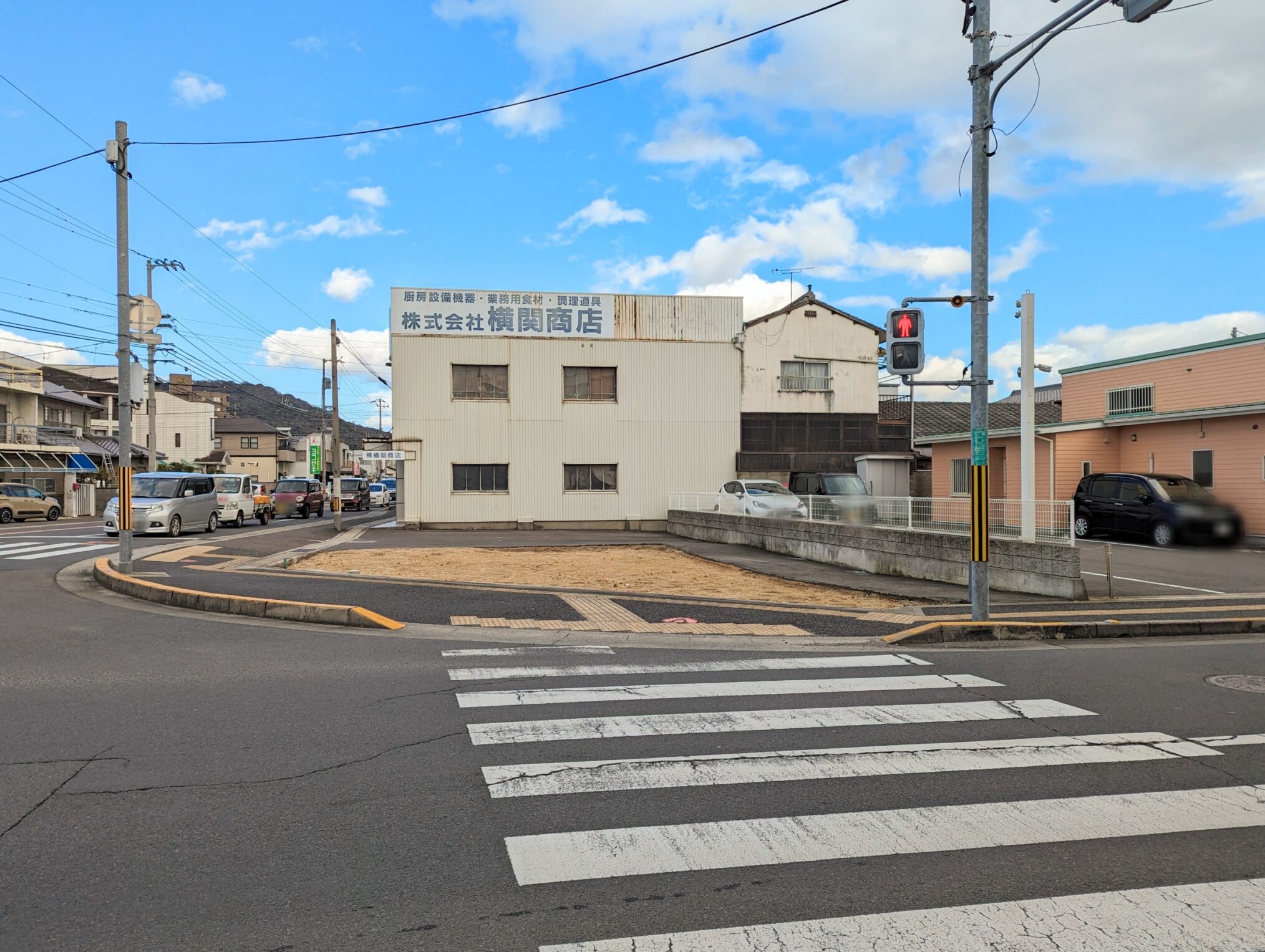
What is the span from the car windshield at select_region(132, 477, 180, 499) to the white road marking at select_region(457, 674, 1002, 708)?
21.7 metres

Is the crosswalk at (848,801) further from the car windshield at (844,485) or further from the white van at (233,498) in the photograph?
the white van at (233,498)

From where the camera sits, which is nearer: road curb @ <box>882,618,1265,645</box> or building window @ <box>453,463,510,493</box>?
road curb @ <box>882,618,1265,645</box>

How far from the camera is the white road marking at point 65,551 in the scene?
55.5ft

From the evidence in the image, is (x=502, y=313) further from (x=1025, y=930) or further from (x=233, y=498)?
(x=1025, y=930)

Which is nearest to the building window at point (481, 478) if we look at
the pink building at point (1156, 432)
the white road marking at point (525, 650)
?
the pink building at point (1156, 432)

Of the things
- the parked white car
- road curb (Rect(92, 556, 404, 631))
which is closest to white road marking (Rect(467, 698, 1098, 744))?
road curb (Rect(92, 556, 404, 631))

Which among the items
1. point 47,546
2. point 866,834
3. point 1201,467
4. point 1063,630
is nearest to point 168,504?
point 47,546

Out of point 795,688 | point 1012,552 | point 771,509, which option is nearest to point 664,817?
point 795,688

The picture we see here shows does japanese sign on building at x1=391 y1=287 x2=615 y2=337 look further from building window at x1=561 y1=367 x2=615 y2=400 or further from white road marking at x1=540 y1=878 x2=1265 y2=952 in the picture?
white road marking at x1=540 y1=878 x2=1265 y2=952

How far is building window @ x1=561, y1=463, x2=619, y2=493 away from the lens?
31000mm

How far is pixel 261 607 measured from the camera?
407 inches

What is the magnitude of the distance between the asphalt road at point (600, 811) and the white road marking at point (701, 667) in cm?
15

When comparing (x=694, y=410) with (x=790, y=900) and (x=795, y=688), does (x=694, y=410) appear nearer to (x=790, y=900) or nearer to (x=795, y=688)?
(x=795, y=688)

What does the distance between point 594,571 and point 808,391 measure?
19823 millimetres
